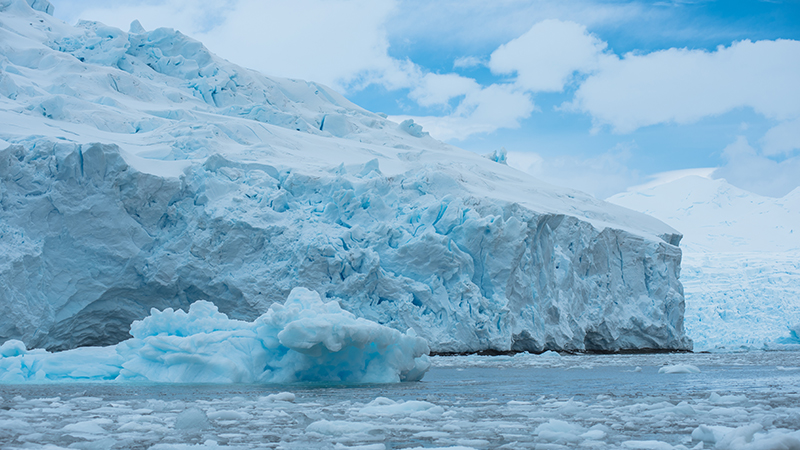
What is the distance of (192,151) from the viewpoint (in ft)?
55.8

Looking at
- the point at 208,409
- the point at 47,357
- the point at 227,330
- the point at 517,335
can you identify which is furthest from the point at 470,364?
the point at 208,409

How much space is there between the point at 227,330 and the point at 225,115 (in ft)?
47.9

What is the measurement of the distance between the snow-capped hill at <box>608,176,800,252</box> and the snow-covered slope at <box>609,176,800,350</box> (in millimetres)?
81

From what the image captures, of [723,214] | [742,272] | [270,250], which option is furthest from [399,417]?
[723,214]

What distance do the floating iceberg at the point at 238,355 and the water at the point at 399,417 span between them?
2.32 ft

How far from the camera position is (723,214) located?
65.3 meters

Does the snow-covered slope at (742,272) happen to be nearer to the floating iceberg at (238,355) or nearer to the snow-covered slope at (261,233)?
the snow-covered slope at (261,233)

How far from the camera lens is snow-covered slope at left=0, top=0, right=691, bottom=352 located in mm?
14016

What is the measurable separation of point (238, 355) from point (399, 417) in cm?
450

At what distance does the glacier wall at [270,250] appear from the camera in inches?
544

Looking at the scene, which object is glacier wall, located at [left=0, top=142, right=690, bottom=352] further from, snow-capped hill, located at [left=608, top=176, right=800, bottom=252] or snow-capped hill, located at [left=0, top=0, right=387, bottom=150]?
snow-capped hill, located at [left=608, top=176, right=800, bottom=252]

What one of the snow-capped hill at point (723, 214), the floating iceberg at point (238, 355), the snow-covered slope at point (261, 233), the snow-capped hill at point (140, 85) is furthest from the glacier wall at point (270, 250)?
the snow-capped hill at point (723, 214)

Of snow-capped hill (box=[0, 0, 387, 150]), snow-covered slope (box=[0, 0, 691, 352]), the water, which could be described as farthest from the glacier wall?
the water

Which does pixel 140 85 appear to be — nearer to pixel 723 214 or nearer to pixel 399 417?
pixel 399 417
